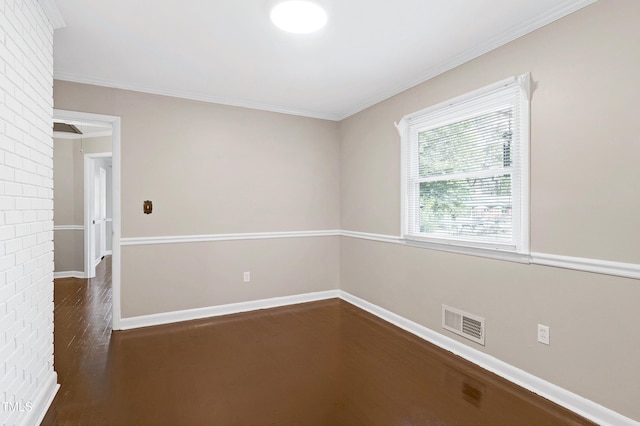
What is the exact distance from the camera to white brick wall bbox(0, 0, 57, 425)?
1.58 metres

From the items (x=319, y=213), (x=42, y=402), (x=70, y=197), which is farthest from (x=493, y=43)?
(x=70, y=197)

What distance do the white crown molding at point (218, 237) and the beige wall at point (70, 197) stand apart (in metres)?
3.21

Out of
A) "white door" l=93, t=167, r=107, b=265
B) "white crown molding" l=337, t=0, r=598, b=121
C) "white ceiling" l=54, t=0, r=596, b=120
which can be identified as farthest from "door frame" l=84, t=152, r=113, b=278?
"white crown molding" l=337, t=0, r=598, b=121

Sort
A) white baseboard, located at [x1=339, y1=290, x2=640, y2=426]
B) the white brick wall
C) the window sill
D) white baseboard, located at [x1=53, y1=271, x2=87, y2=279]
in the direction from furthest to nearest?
white baseboard, located at [x1=53, y1=271, x2=87, y2=279]
the window sill
white baseboard, located at [x1=339, y1=290, x2=640, y2=426]
the white brick wall

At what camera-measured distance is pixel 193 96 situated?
3.72 meters

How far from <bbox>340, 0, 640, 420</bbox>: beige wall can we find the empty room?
13 millimetres

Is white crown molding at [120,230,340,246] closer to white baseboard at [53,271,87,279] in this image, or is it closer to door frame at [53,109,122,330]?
door frame at [53,109,122,330]

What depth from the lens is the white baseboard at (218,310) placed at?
349cm

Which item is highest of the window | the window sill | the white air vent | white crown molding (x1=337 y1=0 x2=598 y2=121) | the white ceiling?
the white ceiling

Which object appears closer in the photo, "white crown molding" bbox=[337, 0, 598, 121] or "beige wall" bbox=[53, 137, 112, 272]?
"white crown molding" bbox=[337, 0, 598, 121]

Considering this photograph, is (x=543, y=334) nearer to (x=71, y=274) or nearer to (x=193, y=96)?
(x=193, y=96)

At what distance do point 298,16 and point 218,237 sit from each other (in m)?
2.60

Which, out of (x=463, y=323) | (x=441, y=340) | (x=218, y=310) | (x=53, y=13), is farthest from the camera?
(x=218, y=310)

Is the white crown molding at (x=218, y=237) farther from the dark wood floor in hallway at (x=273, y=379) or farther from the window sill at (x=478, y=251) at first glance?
the window sill at (x=478, y=251)
